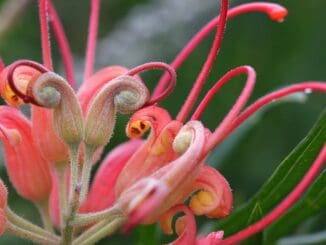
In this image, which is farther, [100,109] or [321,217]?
[321,217]

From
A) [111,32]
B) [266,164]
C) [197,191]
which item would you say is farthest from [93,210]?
[111,32]

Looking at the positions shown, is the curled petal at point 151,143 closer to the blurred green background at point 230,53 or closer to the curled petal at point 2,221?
the curled petal at point 2,221

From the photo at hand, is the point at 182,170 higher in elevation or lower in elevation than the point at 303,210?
higher

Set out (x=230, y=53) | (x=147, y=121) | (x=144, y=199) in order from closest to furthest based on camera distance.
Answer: (x=144, y=199), (x=147, y=121), (x=230, y=53)

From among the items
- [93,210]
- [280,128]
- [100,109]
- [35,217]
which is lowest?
[35,217]

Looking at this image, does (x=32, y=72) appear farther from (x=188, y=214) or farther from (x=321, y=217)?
(x=321, y=217)

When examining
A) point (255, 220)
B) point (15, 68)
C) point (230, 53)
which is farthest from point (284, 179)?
point (230, 53)

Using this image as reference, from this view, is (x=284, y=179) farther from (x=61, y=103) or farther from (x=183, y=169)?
(x=61, y=103)
